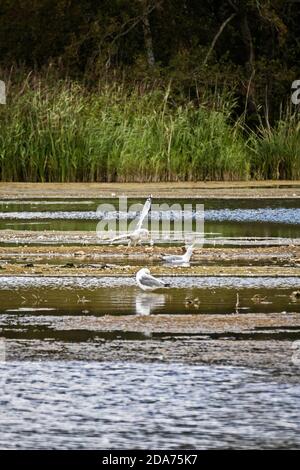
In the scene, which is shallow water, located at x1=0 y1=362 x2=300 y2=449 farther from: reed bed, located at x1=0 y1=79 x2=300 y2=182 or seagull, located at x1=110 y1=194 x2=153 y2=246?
reed bed, located at x1=0 y1=79 x2=300 y2=182

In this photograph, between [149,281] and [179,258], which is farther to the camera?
[179,258]

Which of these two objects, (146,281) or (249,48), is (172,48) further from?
(146,281)

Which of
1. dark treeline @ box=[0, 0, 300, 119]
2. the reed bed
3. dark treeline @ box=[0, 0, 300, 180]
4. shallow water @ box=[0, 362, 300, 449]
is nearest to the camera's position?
shallow water @ box=[0, 362, 300, 449]

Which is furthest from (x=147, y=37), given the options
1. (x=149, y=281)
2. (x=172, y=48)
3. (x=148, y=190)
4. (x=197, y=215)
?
(x=149, y=281)

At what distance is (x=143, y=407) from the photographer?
28.3ft

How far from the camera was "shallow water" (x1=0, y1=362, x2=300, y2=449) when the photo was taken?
7.95 meters

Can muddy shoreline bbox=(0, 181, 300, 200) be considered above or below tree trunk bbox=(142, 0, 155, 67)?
below

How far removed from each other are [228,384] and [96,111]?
883 inches

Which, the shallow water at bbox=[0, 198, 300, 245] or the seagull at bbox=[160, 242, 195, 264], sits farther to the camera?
the shallow water at bbox=[0, 198, 300, 245]

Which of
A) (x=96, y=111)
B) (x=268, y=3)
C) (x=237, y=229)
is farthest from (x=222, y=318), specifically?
(x=268, y=3)

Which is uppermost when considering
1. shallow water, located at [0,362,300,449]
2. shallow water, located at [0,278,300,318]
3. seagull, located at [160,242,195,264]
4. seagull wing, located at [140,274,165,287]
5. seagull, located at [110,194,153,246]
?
seagull, located at [110,194,153,246]

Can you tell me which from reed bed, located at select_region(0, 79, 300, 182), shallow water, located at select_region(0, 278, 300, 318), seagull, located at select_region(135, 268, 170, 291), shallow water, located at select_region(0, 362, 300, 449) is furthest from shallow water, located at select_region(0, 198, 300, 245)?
shallow water, located at select_region(0, 362, 300, 449)

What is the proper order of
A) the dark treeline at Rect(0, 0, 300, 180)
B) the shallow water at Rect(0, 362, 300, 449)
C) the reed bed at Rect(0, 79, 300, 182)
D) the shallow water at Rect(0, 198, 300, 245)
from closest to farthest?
1. the shallow water at Rect(0, 362, 300, 449)
2. the shallow water at Rect(0, 198, 300, 245)
3. the reed bed at Rect(0, 79, 300, 182)
4. the dark treeline at Rect(0, 0, 300, 180)
